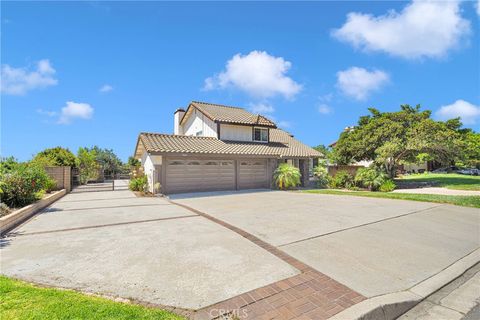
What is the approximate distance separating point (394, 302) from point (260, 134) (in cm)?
1782

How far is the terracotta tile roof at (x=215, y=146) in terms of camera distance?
578 inches

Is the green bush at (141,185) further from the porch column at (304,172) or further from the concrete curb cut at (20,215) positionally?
the porch column at (304,172)

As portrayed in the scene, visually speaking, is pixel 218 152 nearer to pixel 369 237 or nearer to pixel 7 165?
pixel 7 165

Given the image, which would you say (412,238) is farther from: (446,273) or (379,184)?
(379,184)

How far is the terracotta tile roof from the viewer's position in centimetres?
1468

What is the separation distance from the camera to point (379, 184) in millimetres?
18219

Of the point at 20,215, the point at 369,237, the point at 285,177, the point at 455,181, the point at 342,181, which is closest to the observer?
the point at 369,237

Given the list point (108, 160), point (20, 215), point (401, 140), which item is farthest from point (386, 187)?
point (108, 160)

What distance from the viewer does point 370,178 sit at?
18656mm

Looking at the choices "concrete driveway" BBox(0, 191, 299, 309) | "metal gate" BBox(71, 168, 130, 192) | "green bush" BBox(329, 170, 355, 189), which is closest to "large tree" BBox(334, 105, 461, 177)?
"green bush" BBox(329, 170, 355, 189)

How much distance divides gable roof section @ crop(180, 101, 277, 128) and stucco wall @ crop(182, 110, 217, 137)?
0.57 meters

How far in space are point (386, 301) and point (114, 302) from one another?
345cm

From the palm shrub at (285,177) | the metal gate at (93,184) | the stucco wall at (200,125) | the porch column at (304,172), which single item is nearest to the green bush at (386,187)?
the porch column at (304,172)

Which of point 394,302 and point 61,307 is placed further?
point 394,302
